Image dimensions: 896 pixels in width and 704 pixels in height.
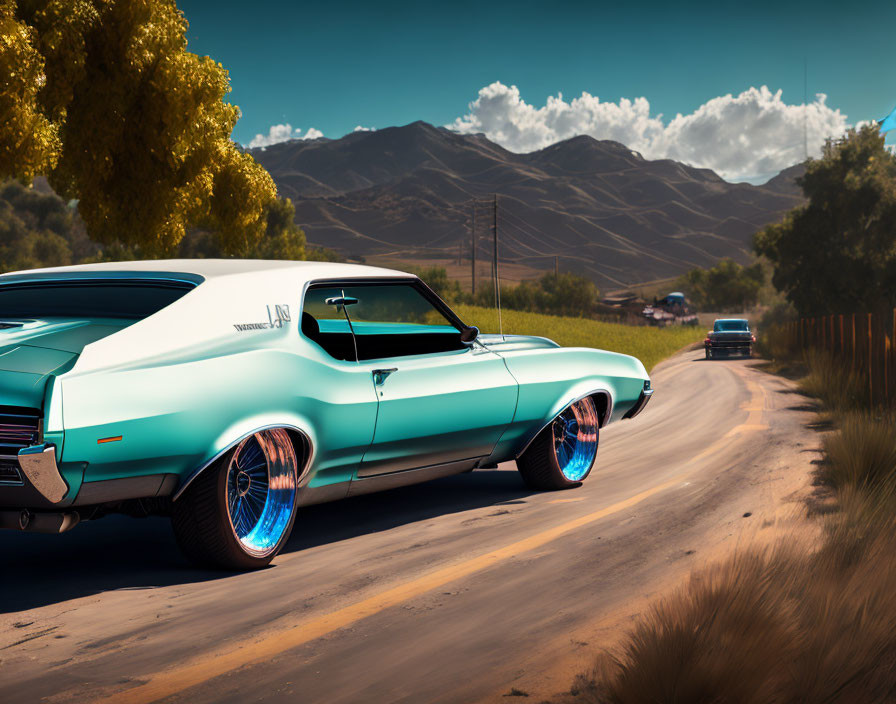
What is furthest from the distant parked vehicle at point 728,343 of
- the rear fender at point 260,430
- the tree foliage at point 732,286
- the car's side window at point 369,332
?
the tree foliage at point 732,286

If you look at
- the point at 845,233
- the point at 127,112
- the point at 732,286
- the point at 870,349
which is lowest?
the point at 870,349

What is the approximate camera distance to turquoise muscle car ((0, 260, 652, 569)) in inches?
157

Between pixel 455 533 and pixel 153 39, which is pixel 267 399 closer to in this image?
pixel 455 533

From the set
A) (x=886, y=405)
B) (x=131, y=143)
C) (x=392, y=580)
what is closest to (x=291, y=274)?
(x=392, y=580)

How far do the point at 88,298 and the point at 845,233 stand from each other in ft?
152

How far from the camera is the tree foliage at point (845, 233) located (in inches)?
1750

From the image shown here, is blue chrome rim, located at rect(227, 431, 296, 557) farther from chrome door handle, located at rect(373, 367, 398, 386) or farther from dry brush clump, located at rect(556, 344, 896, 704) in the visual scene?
dry brush clump, located at rect(556, 344, 896, 704)

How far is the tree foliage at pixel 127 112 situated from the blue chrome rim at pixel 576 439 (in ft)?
40.7

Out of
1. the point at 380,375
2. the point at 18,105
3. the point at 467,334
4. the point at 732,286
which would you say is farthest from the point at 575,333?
the point at 732,286

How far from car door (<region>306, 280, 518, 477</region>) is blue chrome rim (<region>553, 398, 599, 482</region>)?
96 cm

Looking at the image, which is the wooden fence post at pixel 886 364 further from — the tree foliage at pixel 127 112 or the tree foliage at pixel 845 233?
the tree foliage at pixel 845 233

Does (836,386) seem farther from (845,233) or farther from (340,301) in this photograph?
(845,233)

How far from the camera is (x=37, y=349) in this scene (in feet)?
13.9

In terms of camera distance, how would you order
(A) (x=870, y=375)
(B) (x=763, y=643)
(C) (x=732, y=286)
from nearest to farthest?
(B) (x=763, y=643) → (A) (x=870, y=375) → (C) (x=732, y=286)
